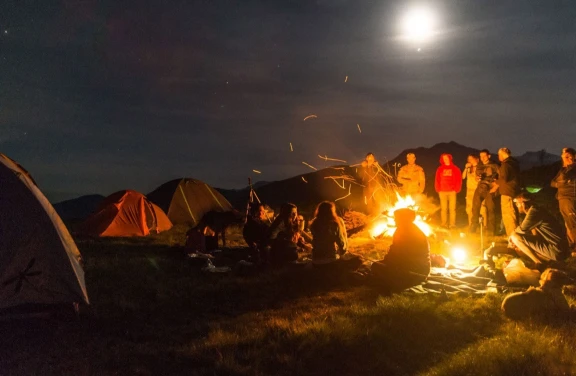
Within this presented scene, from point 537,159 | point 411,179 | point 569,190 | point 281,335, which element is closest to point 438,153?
point 537,159

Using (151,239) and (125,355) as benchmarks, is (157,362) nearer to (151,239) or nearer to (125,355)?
(125,355)

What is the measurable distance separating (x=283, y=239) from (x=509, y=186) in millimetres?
6059

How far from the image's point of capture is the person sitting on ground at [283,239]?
34.2 ft

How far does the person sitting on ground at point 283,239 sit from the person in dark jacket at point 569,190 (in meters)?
6.18

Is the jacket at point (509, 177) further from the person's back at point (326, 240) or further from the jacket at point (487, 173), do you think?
the person's back at point (326, 240)

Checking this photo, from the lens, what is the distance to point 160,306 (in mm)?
8164

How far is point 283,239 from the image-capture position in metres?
10.4

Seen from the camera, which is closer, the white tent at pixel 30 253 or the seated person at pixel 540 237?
the white tent at pixel 30 253

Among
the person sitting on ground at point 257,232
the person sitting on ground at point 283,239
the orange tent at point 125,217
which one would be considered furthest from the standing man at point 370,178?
the orange tent at point 125,217

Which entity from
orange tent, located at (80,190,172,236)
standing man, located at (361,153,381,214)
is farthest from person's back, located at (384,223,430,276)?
orange tent, located at (80,190,172,236)

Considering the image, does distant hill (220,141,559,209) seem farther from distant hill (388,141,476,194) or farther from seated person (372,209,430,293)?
seated person (372,209,430,293)

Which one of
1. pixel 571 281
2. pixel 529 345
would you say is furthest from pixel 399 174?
pixel 529 345

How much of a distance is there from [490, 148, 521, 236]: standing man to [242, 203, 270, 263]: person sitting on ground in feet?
20.0

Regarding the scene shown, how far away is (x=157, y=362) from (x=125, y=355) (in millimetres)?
481
